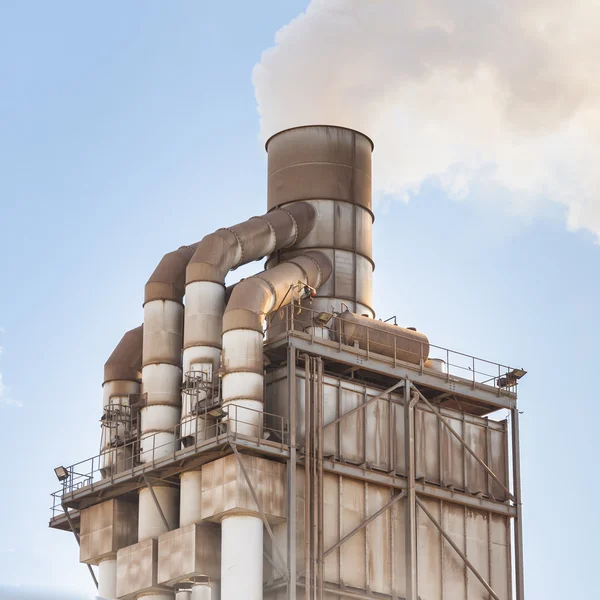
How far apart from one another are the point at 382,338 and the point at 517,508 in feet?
31.4

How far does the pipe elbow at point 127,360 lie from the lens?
79.2 m

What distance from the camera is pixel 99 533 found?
76.8 meters

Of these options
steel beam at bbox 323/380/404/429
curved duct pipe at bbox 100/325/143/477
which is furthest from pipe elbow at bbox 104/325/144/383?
steel beam at bbox 323/380/404/429

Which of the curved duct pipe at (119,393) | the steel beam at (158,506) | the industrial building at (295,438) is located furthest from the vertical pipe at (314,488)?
the curved duct pipe at (119,393)

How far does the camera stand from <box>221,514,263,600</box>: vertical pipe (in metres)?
69.4

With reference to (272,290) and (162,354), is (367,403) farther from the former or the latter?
(162,354)

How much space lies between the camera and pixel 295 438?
72438 millimetres

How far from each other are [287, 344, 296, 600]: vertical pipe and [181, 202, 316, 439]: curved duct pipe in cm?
324

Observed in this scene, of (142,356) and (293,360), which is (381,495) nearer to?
(293,360)

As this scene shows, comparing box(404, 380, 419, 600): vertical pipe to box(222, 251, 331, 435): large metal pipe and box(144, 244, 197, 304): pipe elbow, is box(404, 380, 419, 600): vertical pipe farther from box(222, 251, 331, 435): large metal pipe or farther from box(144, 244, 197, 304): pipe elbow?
box(144, 244, 197, 304): pipe elbow

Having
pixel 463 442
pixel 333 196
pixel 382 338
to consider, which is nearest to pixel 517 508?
pixel 463 442

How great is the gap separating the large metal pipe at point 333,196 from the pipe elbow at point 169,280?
4.73m

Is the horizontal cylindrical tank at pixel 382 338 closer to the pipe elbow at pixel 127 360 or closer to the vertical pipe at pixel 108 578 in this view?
the pipe elbow at pixel 127 360

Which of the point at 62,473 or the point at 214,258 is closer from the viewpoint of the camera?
the point at 214,258
